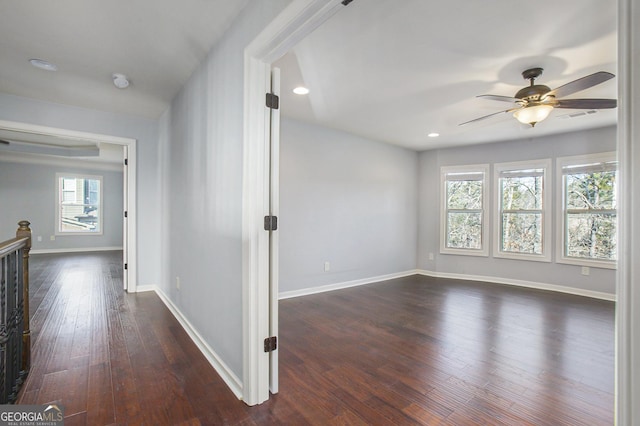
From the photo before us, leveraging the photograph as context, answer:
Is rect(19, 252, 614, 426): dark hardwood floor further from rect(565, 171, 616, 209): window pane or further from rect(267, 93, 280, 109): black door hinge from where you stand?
rect(267, 93, 280, 109): black door hinge

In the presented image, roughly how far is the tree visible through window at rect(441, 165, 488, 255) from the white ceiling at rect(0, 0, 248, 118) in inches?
188

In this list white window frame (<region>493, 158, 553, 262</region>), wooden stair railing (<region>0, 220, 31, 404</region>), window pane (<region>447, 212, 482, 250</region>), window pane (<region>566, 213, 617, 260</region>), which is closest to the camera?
wooden stair railing (<region>0, 220, 31, 404</region>)

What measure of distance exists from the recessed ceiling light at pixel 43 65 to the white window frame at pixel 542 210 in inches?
237

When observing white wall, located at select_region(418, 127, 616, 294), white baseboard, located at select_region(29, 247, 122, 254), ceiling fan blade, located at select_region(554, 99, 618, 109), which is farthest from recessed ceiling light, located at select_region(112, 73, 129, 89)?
white baseboard, located at select_region(29, 247, 122, 254)

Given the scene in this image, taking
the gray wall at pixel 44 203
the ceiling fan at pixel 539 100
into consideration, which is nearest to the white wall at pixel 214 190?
the ceiling fan at pixel 539 100

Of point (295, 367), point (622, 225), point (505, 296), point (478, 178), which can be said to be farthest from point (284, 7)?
point (478, 178)

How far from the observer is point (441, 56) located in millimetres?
2449

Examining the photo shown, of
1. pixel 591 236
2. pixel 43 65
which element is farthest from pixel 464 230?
pixel 43 65

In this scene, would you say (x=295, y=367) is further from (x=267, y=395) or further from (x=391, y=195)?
(x=391, y=195)

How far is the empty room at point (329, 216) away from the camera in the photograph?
1755 mm

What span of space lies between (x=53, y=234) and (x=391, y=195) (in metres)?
8.41

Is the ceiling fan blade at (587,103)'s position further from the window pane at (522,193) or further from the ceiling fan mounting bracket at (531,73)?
the window pane at (522,193)

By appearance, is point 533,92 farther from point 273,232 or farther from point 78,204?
point 78,204

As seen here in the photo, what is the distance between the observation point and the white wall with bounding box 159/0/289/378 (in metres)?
1.91
